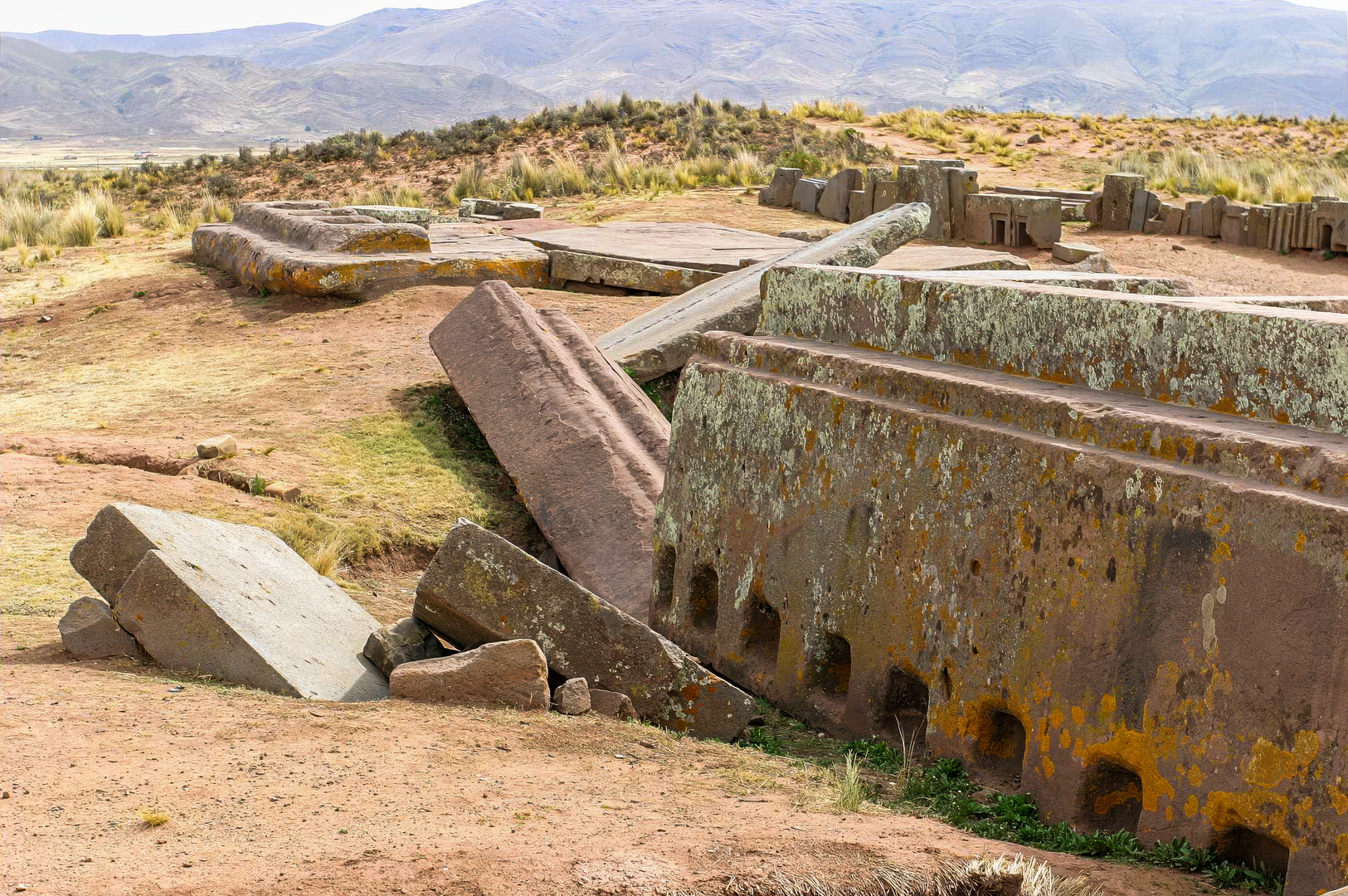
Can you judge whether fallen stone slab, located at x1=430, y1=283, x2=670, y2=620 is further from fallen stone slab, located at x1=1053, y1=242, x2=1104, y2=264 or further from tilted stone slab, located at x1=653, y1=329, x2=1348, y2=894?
fallen stone slab, located at x1=1053, y1=242, x2=1104, y2=264

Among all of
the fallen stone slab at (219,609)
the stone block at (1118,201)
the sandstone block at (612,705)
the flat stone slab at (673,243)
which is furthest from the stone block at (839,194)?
the sandstone block at (612,705)

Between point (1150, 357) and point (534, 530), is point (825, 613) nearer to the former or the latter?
point (1150, 357)

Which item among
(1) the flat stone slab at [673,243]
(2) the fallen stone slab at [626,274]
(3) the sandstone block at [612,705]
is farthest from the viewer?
(1) the flat stone slab at [673,243]

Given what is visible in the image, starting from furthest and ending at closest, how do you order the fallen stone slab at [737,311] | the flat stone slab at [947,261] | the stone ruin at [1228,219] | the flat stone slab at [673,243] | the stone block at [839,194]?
the stone block at [839,194], the stone ruin at [1228,219], the flat stone slab at [673,243], the flat stone slab at [947,261], the fallen stone slab at [737,311]

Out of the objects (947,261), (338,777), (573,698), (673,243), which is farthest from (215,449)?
(673,243)

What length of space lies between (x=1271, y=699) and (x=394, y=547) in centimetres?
468

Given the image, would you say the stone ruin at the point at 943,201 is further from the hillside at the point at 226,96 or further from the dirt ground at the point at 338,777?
the hillside at the point at 226,96

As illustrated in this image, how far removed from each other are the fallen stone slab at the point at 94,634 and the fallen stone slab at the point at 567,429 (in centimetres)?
212

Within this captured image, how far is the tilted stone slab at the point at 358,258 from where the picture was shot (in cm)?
1093

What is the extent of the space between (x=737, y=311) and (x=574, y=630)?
4.22m

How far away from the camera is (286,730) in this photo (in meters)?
3.55

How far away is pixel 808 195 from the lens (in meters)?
17.7

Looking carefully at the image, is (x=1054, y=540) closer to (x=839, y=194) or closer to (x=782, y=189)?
(x=839, y=194)

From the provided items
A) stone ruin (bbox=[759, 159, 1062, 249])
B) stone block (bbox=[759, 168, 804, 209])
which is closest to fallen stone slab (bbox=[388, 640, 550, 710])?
stone ruin (bbox=[759, 159, 1062, 249])
